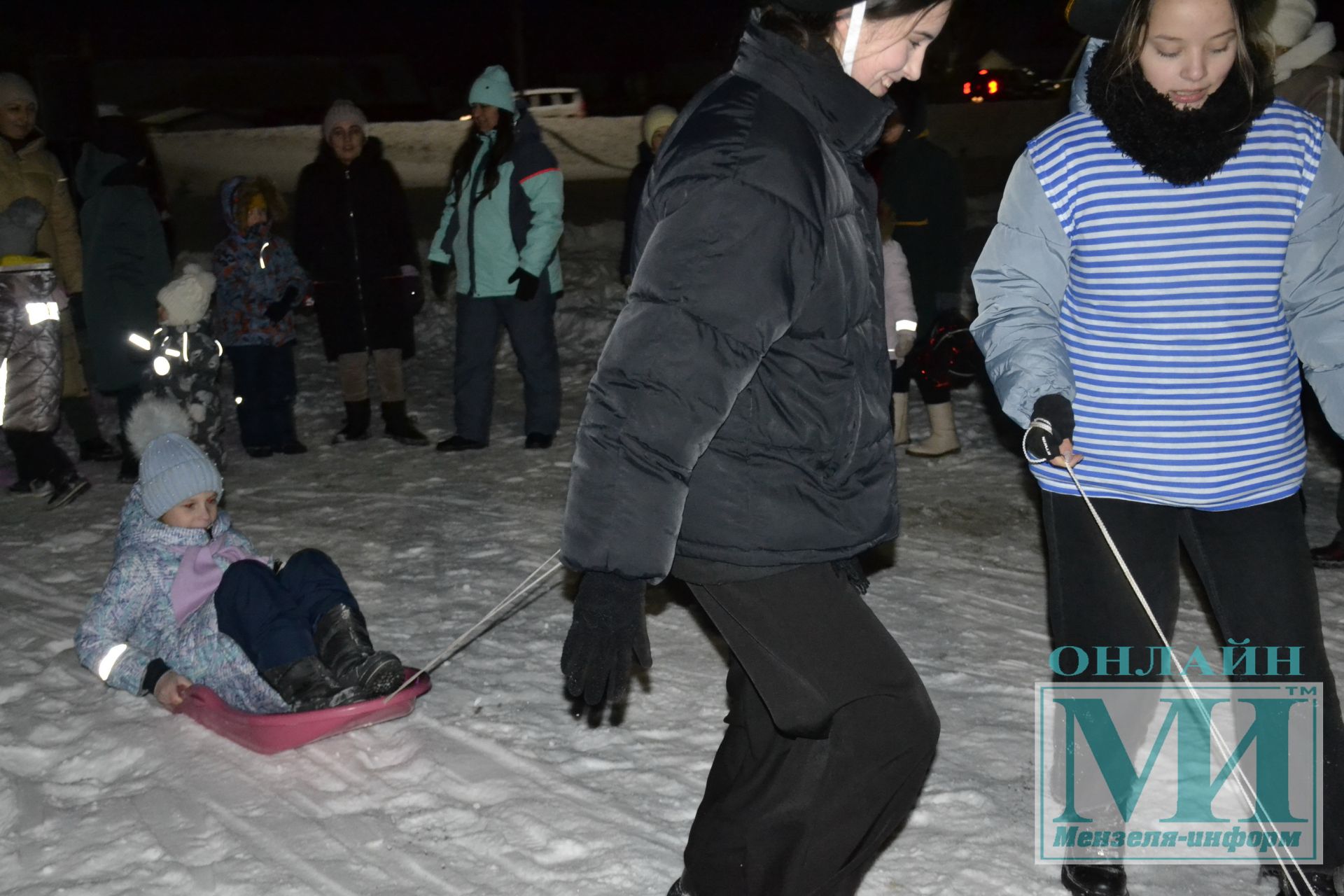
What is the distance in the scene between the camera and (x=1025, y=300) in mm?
2725

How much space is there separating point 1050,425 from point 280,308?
574 cm

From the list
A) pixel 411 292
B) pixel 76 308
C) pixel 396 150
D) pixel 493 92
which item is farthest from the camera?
pixel 396 150

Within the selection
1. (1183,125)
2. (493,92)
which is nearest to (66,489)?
(493,92)

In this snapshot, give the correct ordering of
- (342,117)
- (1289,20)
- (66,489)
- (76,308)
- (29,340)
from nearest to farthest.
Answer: (1289,20) < (29,340) < (66,489) < (342,117) < (76,308)

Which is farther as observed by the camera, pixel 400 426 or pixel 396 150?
pixel 396 150

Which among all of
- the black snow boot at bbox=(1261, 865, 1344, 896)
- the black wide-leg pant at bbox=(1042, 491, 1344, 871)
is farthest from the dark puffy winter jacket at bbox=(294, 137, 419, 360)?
the black snow boot at bbox=(1261, 865, 1344, 896)

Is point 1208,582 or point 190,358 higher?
point 190,358

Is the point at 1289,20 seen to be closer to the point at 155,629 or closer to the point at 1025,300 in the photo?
the point at 1025,300

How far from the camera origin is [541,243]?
23.6 feet

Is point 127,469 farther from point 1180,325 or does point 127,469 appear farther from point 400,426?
point 1180,325

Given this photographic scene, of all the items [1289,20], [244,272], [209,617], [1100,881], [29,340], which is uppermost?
[1289,20]

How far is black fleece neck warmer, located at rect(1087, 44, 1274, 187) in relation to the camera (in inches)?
99.4

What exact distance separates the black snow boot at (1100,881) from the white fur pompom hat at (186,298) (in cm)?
509

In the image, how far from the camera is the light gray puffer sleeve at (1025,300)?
8.72 feet
